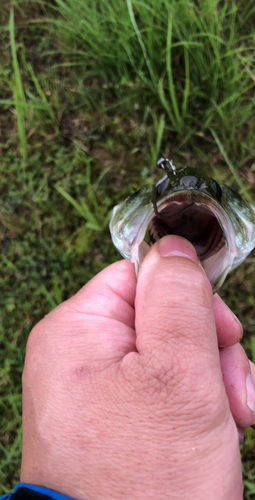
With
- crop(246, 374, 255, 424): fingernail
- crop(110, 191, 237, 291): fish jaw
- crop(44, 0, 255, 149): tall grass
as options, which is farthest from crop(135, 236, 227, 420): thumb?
crop(44, 0, 255, 149): tall grass

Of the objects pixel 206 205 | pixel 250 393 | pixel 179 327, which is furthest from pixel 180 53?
pixel 250 393

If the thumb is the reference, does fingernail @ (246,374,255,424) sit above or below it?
below

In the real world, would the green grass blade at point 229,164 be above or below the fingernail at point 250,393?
above

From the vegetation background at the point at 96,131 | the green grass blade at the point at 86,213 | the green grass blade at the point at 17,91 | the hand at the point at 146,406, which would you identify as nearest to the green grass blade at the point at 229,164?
the vegetation background at the point at 96,131

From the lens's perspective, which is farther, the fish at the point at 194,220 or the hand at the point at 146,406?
the fish at the point at 194,220

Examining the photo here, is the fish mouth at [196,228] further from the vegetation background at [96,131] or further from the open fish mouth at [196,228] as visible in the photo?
the vegetation background at [96,131]

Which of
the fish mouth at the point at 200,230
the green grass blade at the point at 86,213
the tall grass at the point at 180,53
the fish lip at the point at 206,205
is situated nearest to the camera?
the fish lip at the point at 206,205

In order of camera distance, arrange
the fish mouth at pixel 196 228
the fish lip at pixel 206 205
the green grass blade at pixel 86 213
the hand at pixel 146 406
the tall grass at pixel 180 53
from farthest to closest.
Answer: the green grass blade at pixel 86 213 < the tall grass at pixel 180 53 < the fish mouth at pixel 196 228 < the fish lip at pixel 206 205 < the hand at pixel 146 406

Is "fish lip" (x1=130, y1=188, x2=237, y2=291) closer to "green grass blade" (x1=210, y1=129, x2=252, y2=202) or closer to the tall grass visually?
"green grass blade" (x1=210, y1=129, x2=252, y2=202)
